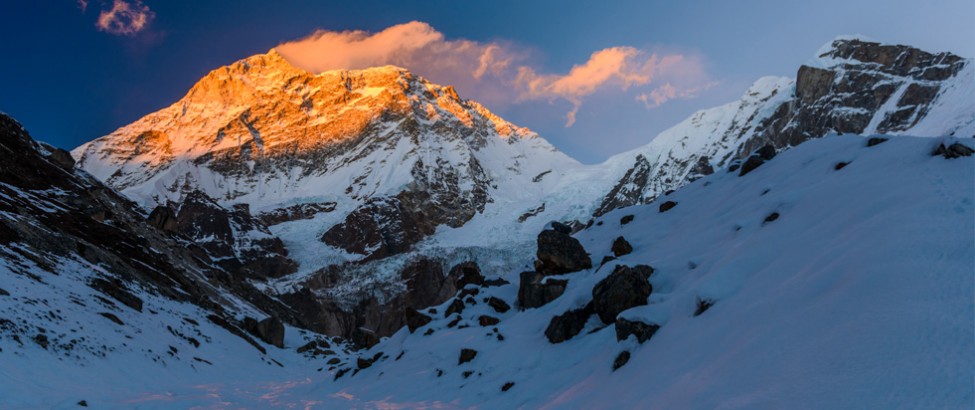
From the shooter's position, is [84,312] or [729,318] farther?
[84,312]

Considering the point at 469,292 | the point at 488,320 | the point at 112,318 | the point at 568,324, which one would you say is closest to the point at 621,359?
the point at 568,324

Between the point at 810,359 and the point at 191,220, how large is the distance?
17812cm

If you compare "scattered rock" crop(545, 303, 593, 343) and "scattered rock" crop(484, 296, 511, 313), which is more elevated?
"scattered rock" crop(484, 296, 511, 313)

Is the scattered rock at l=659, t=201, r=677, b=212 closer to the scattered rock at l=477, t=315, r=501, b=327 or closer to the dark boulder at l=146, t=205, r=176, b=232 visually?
the scattered rock at l=477, t=315, r=501, b=327

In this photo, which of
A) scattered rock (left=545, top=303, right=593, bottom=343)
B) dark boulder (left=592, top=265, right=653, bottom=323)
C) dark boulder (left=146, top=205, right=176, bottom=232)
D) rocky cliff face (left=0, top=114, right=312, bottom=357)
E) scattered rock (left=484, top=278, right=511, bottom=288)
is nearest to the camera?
dark boulder (left=592, top=265, right=653, bottom=323)

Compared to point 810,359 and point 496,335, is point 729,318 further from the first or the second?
point 496,335

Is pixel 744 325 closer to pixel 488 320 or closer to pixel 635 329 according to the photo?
pixel 635 329

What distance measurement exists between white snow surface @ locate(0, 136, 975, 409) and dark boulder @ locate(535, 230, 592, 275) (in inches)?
30.9

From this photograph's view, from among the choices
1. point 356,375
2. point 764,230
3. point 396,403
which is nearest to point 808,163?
point 764,230

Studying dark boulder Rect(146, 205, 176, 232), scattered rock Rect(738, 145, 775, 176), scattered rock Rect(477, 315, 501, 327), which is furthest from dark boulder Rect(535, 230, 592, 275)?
dark boulder Rect(146, 205, 176, 232)

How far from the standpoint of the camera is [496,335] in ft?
56.2

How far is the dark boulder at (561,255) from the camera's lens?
19734 mm

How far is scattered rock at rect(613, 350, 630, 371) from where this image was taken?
10.2 metres

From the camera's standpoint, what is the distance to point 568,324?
14.2m
